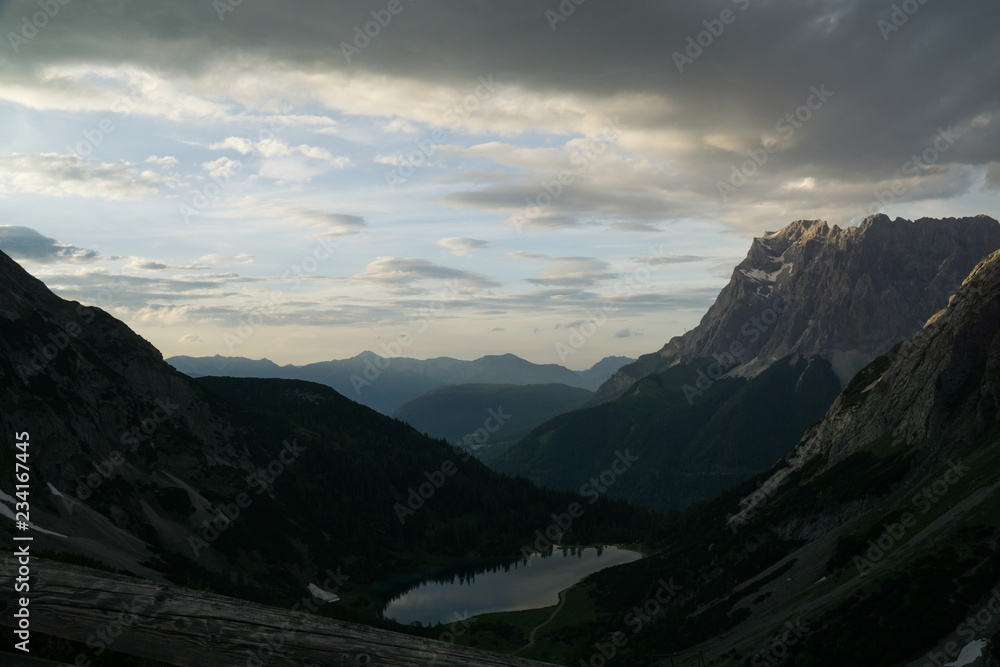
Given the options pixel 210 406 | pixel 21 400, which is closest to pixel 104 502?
pixel 21 400

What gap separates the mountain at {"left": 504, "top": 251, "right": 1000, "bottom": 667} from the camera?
190 feet

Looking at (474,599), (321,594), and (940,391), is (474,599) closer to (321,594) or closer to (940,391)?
(321,594)

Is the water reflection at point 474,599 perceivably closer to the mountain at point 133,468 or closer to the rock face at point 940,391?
the mountain at point 133,468

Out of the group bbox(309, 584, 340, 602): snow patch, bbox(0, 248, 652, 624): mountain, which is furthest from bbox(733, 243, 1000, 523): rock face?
bbox(0, 248, 652, 624): mountain

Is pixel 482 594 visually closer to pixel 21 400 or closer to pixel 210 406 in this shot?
pixel 210 406

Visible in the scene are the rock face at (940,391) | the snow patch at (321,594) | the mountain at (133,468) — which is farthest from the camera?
the snow patch at (321,594)

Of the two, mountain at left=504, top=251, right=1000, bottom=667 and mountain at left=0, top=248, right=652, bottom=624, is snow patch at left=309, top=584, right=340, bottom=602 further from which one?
mountain at left=504, top=251, right=1000, bottom=667

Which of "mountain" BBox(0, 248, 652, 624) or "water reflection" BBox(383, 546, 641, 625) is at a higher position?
"mountain" BBox(0, 248, 652, 624)

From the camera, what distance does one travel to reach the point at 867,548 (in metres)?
79.4

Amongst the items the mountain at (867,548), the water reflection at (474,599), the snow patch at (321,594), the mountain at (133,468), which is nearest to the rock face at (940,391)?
the mountain at (867,548)

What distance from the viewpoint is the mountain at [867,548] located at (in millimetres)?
57900

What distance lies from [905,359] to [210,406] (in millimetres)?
190043

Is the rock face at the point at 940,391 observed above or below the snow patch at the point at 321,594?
above

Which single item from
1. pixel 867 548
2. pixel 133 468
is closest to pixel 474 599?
pixel 133 468
